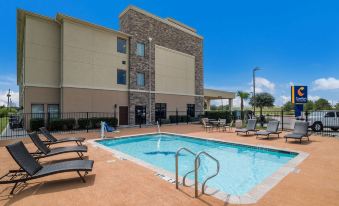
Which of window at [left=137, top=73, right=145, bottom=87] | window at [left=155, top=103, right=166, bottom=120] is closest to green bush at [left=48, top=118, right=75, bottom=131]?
window at [left=137, top=73, right=145, bottom=87]

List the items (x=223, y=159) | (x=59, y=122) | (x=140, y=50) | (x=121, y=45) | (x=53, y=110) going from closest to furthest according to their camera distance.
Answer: (x=223, y=159) < (x=59, y=122) < (x=53, y=110) < (x=121, y=45) < (x=140, y=50)

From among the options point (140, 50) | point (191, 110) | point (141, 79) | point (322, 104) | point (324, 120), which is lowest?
point (324, 120)

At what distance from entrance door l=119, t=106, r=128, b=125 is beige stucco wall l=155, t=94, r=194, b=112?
4.45 m

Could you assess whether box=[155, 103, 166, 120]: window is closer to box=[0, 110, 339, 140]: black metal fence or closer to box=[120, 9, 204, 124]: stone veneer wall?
box=[120, 9, 204, 124]: stone veneer wall

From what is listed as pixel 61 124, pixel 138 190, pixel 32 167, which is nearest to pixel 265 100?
pixel 61 124

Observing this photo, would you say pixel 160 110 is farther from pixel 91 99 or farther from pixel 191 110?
pixel 91 99

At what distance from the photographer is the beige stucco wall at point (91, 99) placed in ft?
57.3

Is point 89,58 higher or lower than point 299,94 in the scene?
higher

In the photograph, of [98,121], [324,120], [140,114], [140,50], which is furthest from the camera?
[140,50]

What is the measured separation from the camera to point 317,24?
20797 millimetres

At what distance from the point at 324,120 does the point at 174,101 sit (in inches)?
646

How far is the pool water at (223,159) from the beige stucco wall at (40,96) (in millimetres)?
9324

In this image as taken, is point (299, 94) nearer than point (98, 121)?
Yes

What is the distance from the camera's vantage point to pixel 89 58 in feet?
62.8
